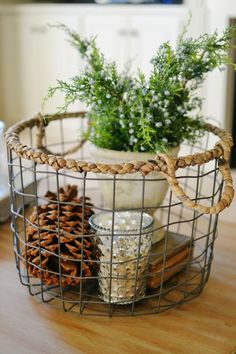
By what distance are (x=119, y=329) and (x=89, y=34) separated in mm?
2248

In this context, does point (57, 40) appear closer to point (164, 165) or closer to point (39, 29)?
point (39, 29)

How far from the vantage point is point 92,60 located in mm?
788

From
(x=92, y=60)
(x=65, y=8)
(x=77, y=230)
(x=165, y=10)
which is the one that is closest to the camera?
(x=77, y=230)

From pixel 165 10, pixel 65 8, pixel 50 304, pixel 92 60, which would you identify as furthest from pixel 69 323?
pixel 65 8

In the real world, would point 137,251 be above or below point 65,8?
below

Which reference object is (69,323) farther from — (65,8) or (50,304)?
(65,8)

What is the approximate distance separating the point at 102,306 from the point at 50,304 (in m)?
0.07

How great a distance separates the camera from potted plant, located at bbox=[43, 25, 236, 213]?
673 millimetres

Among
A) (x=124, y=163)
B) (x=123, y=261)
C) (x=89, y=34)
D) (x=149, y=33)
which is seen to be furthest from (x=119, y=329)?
(x=89, y=34)

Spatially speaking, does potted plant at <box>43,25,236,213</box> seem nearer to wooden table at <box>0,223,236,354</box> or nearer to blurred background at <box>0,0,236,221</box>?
wooden table at <box>0,223,236,354</box>

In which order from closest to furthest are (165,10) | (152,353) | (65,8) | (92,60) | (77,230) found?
(152,353)
(77,230)
(92,60)
(165,10)
(65,8)

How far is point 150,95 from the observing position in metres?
0.68

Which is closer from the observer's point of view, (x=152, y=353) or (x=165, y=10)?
(x=152, y=353)

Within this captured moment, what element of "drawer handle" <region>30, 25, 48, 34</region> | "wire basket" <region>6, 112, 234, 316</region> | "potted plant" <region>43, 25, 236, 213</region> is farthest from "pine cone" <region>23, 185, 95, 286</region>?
"drawer handle" <region>30, 25, 48, 34</region>
